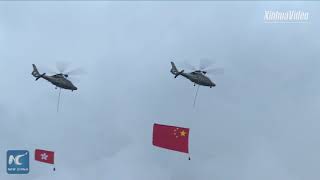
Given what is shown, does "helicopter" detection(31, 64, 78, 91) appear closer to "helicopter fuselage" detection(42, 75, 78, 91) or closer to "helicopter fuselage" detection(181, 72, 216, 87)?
"helicopter fuselage" detection(42, 75, 78, 91)

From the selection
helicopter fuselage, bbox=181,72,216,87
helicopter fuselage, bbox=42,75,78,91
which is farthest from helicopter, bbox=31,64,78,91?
helicopter fuselage, bbox=181,72,216,87

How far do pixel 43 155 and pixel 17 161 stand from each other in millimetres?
5480

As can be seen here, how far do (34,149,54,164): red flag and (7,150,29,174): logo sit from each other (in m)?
3.97

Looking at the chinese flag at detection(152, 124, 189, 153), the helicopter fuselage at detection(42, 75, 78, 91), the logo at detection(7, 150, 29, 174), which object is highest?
the helicopter fuselage at detection(42, 75, 78, 91)

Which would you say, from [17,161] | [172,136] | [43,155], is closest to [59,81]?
[43,155]

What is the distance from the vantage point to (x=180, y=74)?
408ft

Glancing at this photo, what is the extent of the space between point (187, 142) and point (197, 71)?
4757 centimetres

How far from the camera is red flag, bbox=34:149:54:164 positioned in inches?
4005

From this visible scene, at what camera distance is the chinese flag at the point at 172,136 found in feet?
253

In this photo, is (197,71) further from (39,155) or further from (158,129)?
(158,129)

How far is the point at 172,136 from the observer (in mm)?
77812

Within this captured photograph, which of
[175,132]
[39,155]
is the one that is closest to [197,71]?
[39,155]

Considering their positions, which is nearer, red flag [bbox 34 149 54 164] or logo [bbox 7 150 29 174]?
logo [bbox 7 150 29 174]

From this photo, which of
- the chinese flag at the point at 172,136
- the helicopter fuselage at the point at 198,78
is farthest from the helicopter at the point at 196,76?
the chinese flag at the point at 172,136
